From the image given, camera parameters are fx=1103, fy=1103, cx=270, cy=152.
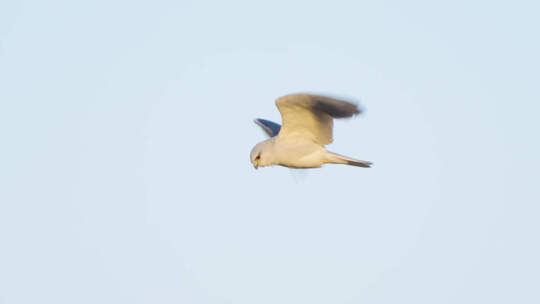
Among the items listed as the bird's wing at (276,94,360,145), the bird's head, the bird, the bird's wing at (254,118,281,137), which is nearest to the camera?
the bird's wing at (276,94,360,145)

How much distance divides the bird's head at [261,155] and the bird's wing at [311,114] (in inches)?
13.2

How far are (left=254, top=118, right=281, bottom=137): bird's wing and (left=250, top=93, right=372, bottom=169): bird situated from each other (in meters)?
2.16

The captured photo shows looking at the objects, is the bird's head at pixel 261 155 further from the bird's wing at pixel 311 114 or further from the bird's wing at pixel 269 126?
the bird's wing at pixel 269 126

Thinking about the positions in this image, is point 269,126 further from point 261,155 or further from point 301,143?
point 301,143

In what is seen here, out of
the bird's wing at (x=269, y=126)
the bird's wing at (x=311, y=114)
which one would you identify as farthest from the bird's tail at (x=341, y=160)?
the bird's wing at (x=269, y=126)

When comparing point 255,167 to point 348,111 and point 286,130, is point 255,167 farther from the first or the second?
point 348,111

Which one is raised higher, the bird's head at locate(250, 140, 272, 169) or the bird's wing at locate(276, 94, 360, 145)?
the bird's wing at locate(276, 94, 360, 145)

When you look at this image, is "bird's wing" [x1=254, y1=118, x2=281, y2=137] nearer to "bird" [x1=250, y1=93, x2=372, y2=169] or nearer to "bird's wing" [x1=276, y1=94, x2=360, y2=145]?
"bird" [x1=250, y1=93, x2=372, y2=169]

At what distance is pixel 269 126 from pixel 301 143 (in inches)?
112

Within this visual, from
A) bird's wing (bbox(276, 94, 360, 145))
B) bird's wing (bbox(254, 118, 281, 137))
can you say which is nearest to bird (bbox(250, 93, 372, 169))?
bird's wing (bbox(276, 94, 360, 145))

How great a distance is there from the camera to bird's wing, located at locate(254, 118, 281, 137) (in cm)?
2059

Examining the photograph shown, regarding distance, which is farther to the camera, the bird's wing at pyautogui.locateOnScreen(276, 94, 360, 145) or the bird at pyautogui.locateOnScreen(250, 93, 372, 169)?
the bird at pyautogui.locateOnScreen(250, 93, 372, 169)

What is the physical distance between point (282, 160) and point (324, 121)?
95cm

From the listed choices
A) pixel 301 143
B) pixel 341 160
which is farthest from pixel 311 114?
pixel 341 160
